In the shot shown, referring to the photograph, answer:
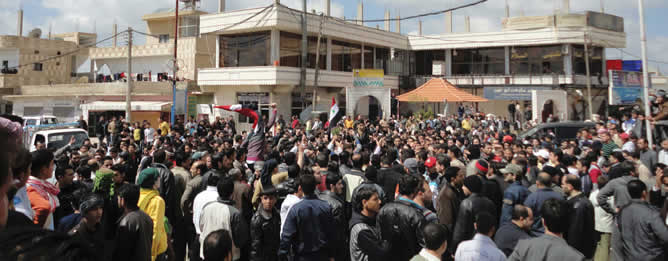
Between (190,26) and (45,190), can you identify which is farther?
(190,26)

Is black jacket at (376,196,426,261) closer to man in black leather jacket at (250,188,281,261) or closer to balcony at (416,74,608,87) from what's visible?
man in black leather jacket at (250,188,281,261)

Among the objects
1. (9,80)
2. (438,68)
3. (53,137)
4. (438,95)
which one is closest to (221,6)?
(438,95)

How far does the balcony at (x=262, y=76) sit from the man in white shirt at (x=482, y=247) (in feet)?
77.7

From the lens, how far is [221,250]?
2.97 meters

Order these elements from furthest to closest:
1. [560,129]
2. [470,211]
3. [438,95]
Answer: [438,95] < [560,129] < [470,211]

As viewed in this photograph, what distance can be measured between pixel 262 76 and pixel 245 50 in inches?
102

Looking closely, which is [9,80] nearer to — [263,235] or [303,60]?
[303,60]

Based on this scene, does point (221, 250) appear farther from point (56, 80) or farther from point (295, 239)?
point (56, 80)

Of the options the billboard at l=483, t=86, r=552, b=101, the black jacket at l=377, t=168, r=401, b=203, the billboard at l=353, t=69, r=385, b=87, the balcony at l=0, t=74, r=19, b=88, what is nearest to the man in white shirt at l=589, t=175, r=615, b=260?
the black jacket at l=377, t=168, r=401, b=203

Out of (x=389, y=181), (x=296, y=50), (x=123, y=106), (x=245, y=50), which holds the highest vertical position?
(x=296, y=50)

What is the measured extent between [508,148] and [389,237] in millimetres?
5969

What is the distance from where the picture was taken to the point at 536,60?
114ft

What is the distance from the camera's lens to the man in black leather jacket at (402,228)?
4156 mm

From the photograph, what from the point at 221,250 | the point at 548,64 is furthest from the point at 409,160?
the point at 548,64
